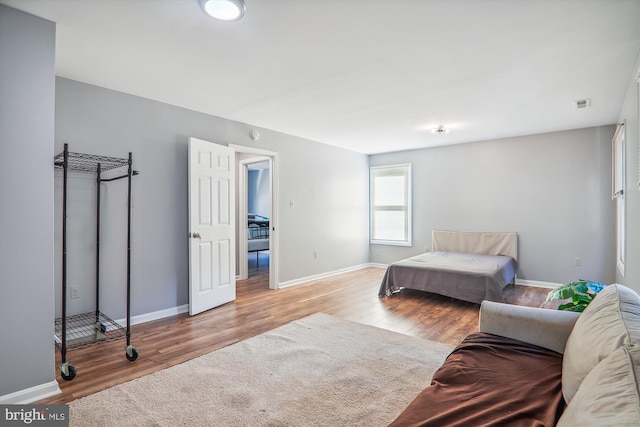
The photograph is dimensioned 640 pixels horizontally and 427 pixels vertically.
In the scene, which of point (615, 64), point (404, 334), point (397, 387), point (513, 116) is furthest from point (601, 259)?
point (397, 387)

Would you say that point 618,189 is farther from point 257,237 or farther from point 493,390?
point 257,237

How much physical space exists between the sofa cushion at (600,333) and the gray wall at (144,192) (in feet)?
12.0

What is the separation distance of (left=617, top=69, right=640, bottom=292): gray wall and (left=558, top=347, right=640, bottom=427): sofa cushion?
237 centimetres

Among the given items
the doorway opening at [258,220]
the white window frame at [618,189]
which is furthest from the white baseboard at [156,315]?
the white window frame at [618,189]

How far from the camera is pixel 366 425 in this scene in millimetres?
1778

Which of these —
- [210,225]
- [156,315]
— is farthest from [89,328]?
[210,225]

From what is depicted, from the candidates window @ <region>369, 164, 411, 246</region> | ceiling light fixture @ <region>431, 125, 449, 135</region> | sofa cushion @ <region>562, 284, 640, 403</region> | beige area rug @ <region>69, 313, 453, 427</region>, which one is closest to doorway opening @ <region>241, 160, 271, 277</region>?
window @ <region>369, 164, 411, 246</region>

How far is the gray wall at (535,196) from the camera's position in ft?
15.3

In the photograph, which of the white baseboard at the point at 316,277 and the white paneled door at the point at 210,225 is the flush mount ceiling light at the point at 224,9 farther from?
the white baseboard at the point at 316,277

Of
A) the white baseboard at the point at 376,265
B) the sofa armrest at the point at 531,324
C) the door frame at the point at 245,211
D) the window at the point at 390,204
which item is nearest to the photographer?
the sofa armrest at the point at 531,324

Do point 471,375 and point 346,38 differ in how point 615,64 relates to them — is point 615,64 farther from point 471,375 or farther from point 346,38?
point 471,375

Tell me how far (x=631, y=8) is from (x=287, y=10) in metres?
2.11

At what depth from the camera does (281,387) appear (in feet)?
7.14

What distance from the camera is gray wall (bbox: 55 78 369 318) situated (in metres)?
3.04
